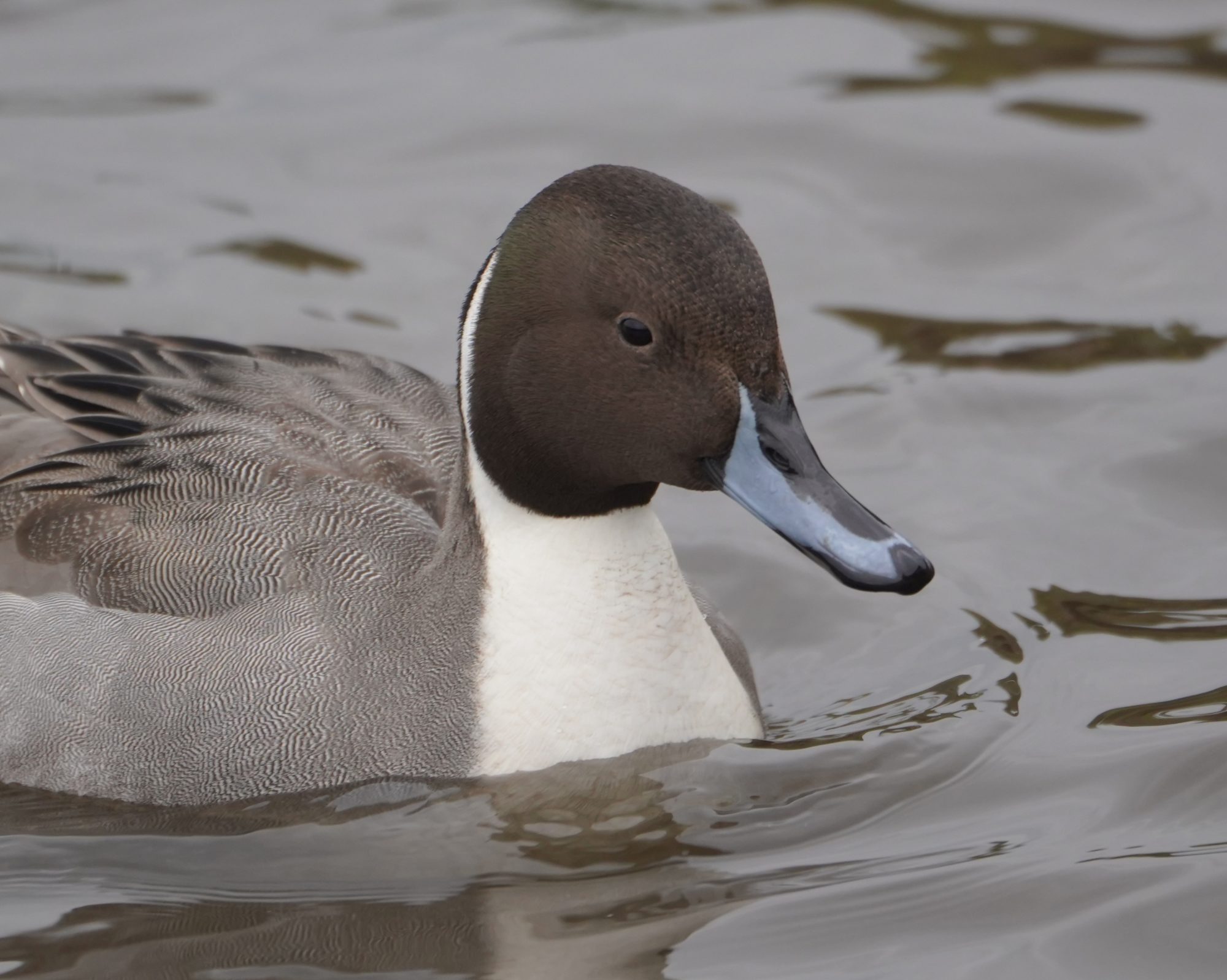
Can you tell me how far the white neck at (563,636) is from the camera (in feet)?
15.2

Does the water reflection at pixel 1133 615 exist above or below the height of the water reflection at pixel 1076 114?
below

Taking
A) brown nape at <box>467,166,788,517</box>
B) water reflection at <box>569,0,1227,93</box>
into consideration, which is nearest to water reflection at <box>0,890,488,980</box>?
brown nape at <box>467,166,788,517</box>

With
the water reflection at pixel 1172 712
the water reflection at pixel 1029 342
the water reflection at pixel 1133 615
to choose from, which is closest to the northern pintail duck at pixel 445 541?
the water reflection at pixel 1172 712

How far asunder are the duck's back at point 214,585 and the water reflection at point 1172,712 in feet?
5.49

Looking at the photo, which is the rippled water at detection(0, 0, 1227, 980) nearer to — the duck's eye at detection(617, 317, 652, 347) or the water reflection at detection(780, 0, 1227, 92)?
the water reflection at detection(780, 0, 1227, 92)

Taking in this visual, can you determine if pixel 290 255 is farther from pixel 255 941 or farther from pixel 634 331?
pixel 255 941

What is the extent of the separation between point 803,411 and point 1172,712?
2.10m

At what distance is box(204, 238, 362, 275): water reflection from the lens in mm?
7766

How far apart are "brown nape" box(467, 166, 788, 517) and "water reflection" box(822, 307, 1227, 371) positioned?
2.84 meters

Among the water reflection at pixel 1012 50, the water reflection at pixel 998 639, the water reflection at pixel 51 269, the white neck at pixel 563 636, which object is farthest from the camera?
the water reflection at pixel 1012 50

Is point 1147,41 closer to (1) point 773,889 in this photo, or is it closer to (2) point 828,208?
(2) point 828,208

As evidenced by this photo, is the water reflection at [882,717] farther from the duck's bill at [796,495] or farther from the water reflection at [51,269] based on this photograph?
the water reflection at [51,269]

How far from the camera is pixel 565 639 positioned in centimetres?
464

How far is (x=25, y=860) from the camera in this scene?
459cm
